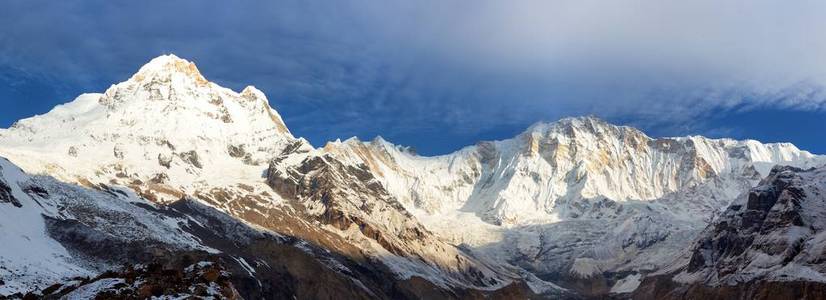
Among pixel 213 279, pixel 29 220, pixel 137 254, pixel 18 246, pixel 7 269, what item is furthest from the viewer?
pixel 137 254

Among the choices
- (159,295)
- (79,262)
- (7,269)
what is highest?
(79,262)

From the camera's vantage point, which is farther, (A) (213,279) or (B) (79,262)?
(B) (79,262)

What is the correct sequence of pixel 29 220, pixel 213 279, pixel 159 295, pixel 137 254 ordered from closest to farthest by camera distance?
pixel 159 295
pixel 213 279
pixel 29 220
pixel 137 254

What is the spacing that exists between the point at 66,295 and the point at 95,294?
191 cm

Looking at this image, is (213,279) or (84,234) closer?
(213,279)

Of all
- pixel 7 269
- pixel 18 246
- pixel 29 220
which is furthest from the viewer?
pixel 29 220

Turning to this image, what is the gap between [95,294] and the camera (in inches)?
1441

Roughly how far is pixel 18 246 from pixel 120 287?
11686 cm

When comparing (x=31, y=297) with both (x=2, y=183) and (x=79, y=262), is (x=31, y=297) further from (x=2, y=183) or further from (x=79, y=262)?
(x=2, y=183)

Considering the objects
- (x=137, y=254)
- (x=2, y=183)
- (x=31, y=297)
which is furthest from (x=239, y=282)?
(x=31, y=297)

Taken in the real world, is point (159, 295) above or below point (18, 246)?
below

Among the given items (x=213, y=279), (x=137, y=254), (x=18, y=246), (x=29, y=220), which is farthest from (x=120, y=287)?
(x=137, y=254)

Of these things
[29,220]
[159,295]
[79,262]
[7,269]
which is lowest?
[159,295]

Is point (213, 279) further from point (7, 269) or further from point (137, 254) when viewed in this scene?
point (137, 254)
